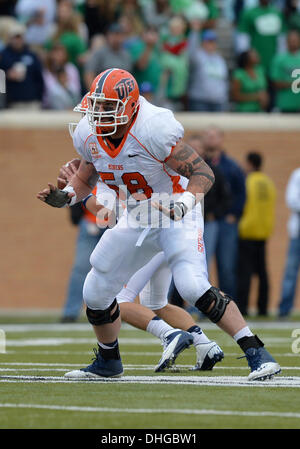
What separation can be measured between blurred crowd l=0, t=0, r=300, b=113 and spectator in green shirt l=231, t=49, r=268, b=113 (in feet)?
0.05

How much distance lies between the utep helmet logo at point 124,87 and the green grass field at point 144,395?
164 centimetres

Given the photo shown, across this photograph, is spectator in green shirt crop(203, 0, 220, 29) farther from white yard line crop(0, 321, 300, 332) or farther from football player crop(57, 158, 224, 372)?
football player crop(57, 158, 224, 372)

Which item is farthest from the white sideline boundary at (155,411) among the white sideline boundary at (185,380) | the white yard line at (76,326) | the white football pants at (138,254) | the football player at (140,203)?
the white yard line at (76,326)

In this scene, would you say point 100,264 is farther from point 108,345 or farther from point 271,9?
point 271,9

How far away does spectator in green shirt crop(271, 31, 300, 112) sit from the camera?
15430 mm

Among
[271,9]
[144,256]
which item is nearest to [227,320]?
[144,256]

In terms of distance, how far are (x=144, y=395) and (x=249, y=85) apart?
10619mm

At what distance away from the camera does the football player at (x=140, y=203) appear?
21.0 feet

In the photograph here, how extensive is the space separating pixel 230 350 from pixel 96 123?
3156 millimetres

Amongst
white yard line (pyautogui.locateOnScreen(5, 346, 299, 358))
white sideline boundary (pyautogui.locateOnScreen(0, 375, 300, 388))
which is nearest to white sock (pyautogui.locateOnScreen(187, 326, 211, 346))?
white sideline boundary (pyautogui.locateOnScreen(0, 375, 300, 388))

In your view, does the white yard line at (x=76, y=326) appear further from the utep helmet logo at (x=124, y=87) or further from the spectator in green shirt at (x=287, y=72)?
the utep helmet logo at (x=124, y=87)

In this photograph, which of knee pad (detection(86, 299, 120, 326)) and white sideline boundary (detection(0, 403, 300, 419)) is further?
knee pad (detection(86, 299, 120, 326))

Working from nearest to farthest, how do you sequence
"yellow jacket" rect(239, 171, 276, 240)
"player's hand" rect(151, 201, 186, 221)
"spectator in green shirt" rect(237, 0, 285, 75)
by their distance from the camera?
"player's hand" rect(151, 201, 186, 221) → "yellow jacket" rect(239, 171, 276, 240) → "spectator in green shirt" rect(237, 0, 285, 75)
